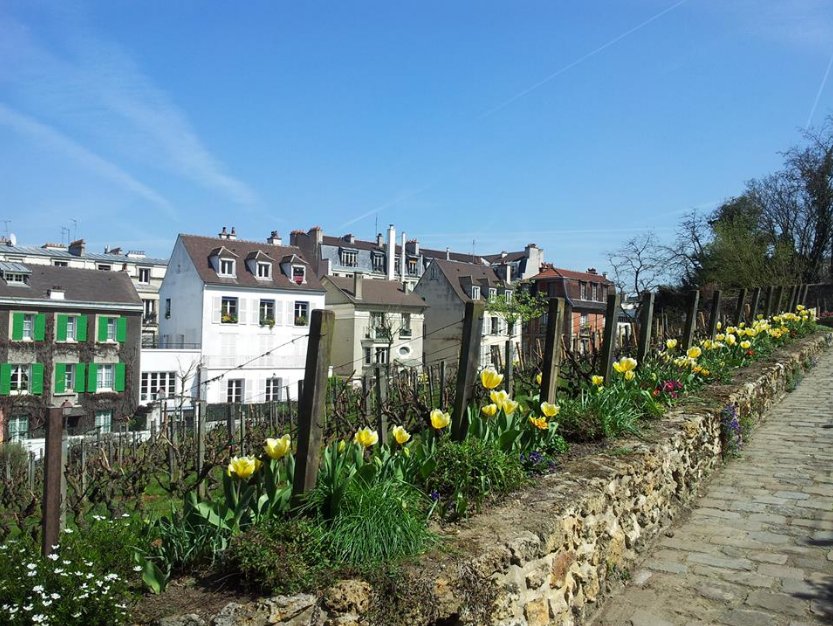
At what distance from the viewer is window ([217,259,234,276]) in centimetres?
4125

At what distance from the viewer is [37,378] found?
35.2 m

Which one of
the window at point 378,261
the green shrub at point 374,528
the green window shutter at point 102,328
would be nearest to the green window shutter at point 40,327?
the green window shutter at point 102,328

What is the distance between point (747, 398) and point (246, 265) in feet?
123

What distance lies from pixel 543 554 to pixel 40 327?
3789cm

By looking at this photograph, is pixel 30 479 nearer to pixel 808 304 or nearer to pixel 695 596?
pixel 695 596

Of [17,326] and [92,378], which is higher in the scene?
[17,326]

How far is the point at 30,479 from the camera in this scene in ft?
54.7

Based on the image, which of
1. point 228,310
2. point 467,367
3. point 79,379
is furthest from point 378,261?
point 467,367

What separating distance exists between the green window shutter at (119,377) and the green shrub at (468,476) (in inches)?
1452

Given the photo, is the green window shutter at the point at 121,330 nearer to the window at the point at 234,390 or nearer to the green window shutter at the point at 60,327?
the green window shutter at the point at 60,327

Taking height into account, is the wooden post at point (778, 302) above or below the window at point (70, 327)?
above

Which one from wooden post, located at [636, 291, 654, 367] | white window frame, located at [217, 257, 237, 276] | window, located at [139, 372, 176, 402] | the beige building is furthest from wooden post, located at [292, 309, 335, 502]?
the beige building

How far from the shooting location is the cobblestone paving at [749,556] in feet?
13.7

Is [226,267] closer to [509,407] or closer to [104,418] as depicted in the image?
[104,418]
